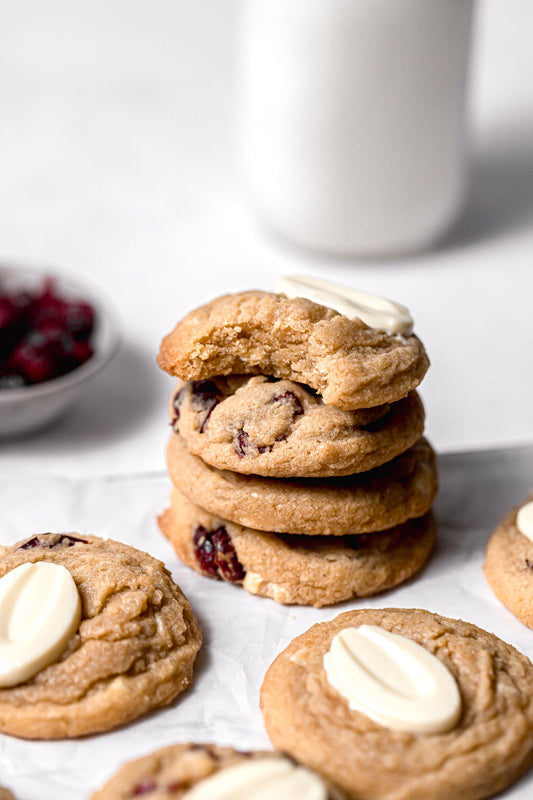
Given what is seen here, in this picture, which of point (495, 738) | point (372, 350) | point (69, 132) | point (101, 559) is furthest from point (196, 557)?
point (69, 132)

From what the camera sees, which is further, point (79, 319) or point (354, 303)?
point (79, 319)

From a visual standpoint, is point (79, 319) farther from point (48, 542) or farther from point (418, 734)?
point (418, 734)

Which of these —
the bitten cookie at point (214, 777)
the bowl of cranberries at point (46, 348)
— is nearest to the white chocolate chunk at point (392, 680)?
the bitten cookie at point (214, 777)

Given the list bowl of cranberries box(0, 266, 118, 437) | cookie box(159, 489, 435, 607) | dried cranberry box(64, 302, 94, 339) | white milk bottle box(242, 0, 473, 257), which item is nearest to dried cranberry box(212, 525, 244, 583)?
cookie box(159, 489, 435, 607)

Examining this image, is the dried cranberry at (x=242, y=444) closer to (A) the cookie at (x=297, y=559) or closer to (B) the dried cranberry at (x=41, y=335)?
(A) the cookie at (x=297, y=559)

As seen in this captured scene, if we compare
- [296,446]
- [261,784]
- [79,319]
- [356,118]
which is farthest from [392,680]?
[356,118]
